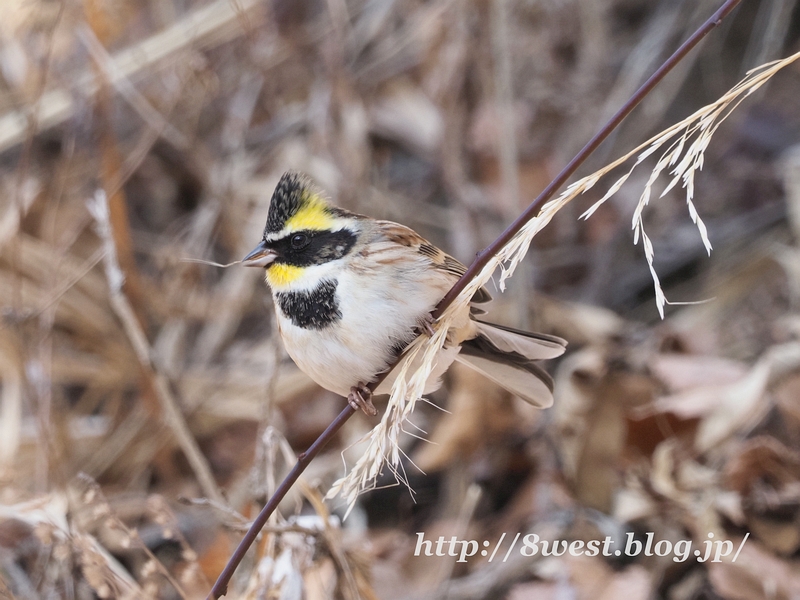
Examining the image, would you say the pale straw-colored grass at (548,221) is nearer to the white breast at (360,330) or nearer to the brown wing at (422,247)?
the white breast at (360,330)

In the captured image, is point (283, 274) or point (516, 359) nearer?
point (283, 274)

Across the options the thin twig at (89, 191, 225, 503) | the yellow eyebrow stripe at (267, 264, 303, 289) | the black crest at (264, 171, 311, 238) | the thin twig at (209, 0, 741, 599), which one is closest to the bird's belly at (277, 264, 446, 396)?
the yellow eyebrow stripe at (267, 264, 303, 289)

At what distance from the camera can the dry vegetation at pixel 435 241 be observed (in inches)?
Result: 128

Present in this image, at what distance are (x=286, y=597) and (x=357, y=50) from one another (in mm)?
4111

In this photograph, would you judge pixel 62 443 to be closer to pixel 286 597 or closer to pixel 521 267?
pixel 286 597

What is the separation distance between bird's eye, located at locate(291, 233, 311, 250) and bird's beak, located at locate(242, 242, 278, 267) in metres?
0.06

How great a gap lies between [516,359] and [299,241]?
2.58ft

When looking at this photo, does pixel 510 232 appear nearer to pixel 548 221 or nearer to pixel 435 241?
pixel 548 221

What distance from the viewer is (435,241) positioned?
5.25 metres

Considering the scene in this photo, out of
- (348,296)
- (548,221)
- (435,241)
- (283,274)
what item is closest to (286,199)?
(283,274)

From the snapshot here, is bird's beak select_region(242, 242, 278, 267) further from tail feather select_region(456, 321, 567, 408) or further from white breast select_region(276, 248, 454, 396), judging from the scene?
tail feather select_region(456, 321, 567, 408)

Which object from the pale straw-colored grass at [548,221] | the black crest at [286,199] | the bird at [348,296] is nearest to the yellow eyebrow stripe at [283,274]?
the bird at [348,296]

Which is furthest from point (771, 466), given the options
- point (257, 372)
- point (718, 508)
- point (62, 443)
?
point (62, 443)

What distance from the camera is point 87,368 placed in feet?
15.2
